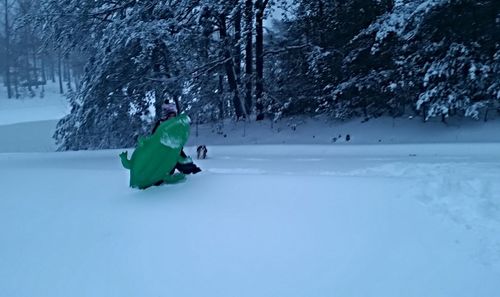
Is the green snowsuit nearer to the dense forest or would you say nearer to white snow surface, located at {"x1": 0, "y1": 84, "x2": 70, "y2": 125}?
the dense forest

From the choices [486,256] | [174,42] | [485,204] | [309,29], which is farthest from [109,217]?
[309,29]

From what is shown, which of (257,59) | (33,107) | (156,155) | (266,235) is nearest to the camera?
(266,235)

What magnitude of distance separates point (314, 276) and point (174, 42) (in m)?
9.75

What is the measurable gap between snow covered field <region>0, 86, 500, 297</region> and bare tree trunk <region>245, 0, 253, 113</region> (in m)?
7.84

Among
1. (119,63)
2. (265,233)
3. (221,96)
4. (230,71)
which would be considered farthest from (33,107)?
(265,233)

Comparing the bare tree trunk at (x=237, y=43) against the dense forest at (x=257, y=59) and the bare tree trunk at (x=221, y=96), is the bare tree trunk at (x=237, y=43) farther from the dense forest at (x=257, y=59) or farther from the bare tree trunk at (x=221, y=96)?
the bare tree trunk at (x=221, y=96)

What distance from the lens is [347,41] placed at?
38.4 feet

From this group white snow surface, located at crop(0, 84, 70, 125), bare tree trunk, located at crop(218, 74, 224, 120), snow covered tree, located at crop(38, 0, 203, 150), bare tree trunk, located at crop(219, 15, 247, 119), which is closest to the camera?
snow covered tree, located at crop(38, 0, 203, 150)

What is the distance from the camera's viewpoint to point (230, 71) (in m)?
13.5

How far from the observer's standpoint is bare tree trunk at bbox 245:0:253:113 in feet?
40.4

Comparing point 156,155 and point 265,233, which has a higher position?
point 156,155

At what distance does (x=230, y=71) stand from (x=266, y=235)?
10694 mm

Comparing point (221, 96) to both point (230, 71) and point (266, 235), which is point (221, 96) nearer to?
point (230, 71)

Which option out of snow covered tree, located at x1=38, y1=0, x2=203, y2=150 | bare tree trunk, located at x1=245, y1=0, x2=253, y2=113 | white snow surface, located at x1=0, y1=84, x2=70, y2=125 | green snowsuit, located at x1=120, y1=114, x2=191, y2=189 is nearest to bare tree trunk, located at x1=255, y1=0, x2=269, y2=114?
bare tree trunk, located at x1=245, y1=0, x2=253, y2=113
